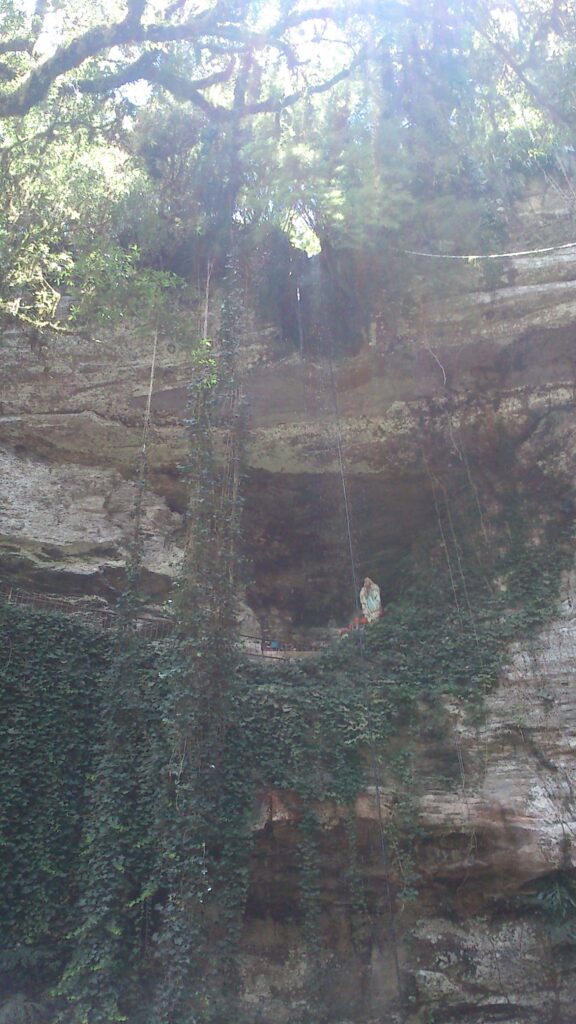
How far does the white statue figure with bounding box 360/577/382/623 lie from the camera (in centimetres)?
1063

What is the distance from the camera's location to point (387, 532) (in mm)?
11539

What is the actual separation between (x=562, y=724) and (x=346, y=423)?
487 cm

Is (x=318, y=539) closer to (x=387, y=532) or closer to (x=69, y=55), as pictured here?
(x=387, y=532)

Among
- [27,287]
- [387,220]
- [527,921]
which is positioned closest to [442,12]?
[387,220]

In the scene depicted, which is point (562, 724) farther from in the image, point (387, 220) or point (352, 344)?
point (387, 220)

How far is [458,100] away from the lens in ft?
32.6

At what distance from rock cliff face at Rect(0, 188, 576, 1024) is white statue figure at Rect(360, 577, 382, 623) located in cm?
39

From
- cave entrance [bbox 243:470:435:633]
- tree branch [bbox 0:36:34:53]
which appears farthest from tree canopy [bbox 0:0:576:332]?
cave entrance [bbox 243:470:435:633]

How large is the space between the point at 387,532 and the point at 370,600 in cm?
123

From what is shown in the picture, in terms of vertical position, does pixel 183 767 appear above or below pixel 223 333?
below

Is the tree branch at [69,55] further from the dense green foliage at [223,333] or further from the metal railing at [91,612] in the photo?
the metal railing at [91,612]

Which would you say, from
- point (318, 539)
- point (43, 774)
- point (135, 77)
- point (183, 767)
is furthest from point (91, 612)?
point (135, 77)

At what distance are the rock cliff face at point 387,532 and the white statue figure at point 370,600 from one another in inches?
15.4

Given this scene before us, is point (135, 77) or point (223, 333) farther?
point (223, 333)
